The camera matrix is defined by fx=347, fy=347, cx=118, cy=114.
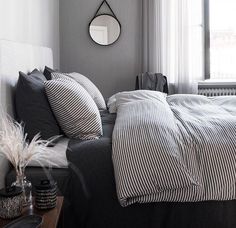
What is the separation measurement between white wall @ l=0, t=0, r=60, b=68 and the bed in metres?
0.81

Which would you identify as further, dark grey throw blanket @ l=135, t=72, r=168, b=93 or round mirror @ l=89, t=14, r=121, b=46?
round mirror @ l=89, t=14, r=121, b=46

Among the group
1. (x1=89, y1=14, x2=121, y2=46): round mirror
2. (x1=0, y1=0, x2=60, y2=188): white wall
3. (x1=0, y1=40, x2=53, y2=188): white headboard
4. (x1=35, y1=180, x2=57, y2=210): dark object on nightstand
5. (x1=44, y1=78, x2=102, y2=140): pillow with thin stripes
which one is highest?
(x1=89, y1=14, x2=121, y2=46): round mirror

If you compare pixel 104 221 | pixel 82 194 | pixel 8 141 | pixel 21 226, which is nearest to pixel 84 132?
pixel 82 194

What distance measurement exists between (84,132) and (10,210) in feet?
2.49

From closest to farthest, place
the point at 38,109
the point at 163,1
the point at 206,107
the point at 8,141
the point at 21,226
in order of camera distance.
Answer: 1. the point at 21,226
2. the point at 8,141
3. the point at 38,109
4. the point at 206,107
5. the point at 163,1

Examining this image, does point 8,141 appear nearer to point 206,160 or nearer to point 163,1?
point 206,160

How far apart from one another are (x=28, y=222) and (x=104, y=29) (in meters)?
3.46

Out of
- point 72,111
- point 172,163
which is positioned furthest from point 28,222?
point 72,111

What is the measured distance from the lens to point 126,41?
171 inches

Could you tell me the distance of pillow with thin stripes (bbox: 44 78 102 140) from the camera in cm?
184

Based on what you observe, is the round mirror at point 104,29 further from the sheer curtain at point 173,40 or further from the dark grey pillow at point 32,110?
the dark grey pillow at point 32,110

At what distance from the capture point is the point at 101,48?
4344mm

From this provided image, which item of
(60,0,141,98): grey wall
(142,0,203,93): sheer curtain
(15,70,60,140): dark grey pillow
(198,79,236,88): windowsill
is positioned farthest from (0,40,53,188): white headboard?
(198,79,236,88): windowsill

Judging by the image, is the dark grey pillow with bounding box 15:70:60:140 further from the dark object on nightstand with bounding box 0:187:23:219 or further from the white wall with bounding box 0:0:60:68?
the dark object on nightstand with bounding box 0:187:23:219
